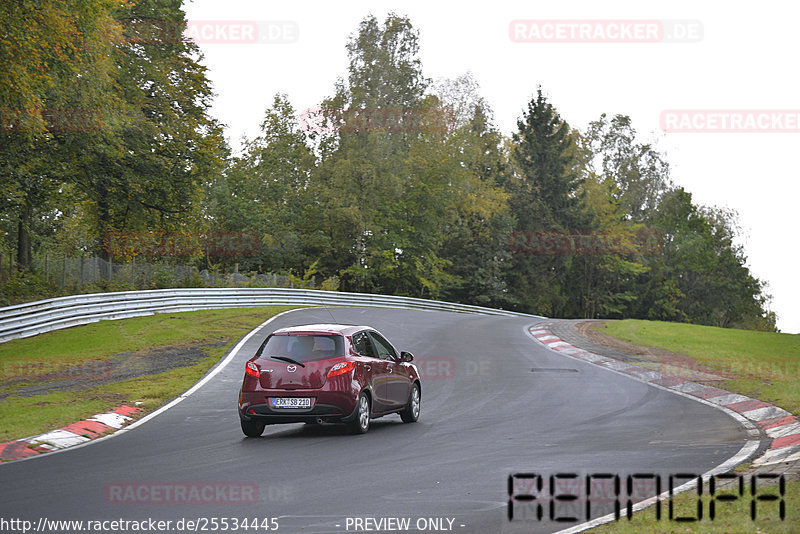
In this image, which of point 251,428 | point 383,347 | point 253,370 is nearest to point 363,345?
point 383,347

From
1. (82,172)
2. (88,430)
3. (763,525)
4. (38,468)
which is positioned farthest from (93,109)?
(763,525)

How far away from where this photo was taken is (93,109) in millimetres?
26469

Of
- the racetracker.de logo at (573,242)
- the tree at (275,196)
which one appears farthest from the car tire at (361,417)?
the racetracker.de logo at (573,242)

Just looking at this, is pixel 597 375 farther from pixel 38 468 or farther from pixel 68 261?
pixel 68 261

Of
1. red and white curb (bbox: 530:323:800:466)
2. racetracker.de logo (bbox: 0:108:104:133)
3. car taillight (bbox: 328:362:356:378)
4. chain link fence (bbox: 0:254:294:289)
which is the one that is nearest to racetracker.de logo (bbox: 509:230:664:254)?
chain link fence (bbox: 0:254:294:289)

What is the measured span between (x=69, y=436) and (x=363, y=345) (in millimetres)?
4495

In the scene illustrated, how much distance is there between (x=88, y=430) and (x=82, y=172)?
22.5m

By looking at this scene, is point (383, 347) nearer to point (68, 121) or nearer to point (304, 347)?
point (304, 347)

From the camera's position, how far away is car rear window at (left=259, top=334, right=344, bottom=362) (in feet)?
40.5

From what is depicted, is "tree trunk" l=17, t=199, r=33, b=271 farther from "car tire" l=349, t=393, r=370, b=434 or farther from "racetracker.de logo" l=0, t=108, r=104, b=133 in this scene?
"car tire" l=349, t=393, r=370, b=434

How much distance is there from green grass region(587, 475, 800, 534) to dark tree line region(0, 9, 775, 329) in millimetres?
17628

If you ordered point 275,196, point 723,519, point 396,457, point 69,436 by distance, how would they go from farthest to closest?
point 275,196
point 69,436
point 396,457
point 723,519

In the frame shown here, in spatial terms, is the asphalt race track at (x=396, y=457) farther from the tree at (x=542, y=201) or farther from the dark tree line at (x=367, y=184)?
the tree at (x=542, y=201)

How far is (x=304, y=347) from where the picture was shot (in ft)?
41.0
